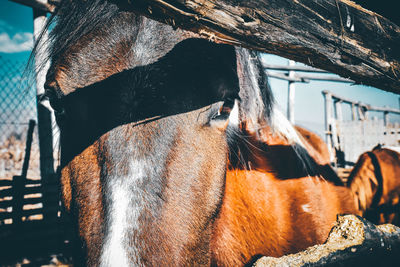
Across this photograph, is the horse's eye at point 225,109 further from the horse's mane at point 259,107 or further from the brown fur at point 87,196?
the brown fur at point 87,196

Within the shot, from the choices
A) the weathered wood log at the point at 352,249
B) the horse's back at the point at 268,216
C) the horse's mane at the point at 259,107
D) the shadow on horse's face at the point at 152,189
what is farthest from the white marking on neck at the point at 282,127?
the weathered wood log at the point at 352,249

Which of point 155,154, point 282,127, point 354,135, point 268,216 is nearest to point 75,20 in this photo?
point 155,154

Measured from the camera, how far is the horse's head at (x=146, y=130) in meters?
1.01

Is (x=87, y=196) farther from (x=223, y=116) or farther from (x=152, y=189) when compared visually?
(x=223, y=116)

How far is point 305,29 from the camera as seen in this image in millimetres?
800

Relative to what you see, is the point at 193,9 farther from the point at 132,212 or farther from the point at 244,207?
the point at 244,207

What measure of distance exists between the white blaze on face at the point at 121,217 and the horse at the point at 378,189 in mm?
2769

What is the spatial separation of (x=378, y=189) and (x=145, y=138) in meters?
3.05

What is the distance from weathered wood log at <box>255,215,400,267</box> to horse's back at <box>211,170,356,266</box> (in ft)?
1.52

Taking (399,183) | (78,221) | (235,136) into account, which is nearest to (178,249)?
(78,221)

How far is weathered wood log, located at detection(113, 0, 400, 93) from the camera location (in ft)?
2.17

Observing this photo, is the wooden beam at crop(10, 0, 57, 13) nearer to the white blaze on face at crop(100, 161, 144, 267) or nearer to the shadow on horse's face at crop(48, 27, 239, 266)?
the shadow on horse's face at crop(48, 27, 239, 266)

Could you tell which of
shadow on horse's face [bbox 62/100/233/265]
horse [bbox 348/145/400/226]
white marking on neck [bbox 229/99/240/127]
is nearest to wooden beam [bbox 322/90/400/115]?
horse [bbox 348/145/400/226]

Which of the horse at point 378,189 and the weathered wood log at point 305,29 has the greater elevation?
the weathered wood log at point 305,29
